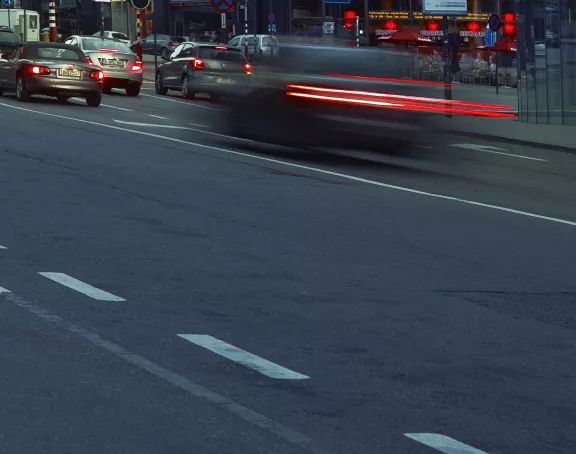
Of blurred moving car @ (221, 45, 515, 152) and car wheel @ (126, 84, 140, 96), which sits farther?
car wheel @ (126, 84, 140, 96)

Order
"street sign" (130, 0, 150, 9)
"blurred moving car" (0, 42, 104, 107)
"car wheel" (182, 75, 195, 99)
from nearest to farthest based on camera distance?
"blurred moving car" (0, 42, 104, 107)
"car wheel" (182, 75, 195, 99)
"street sign" (130, 0, 150, 9)

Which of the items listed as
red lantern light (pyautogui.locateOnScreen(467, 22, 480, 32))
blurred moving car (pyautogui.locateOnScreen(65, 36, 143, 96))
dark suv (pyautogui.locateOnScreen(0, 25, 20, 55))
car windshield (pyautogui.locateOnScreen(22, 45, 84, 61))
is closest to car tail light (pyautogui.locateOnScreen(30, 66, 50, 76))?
car windshield (pyautogui.locateOnScreen(22, 45, 84, 61))

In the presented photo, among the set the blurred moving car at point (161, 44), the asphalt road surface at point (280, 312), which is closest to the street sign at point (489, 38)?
the blurred moving car at point (161, 44)

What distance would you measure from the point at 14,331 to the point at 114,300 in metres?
1.12

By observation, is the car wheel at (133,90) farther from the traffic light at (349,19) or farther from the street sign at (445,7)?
the traffic light at (349,19)

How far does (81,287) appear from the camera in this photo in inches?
354

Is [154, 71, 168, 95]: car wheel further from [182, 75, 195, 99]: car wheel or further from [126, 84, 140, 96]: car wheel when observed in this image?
[182, 75, 195, 99]: car wheel

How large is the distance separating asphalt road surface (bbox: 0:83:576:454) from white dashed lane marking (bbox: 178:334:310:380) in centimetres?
2

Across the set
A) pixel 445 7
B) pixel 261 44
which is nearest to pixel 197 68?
pixel 445 7

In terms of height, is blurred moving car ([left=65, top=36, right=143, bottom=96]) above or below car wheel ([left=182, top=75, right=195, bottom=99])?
above

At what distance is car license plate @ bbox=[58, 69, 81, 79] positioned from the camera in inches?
1235

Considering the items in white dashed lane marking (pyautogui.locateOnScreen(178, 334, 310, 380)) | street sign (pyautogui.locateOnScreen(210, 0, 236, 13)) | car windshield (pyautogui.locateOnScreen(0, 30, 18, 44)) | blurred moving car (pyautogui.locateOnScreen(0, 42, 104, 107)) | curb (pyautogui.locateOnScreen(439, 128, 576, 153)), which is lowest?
curb (pyautogui.locateOnScreen(439, 128, 576, 153))

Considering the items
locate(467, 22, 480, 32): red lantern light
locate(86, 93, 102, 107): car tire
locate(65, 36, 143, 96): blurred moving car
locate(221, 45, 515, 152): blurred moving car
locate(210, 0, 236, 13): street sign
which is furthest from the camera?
locate(467, 22, 480, 32): red lantern light

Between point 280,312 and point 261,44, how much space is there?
39.1 meters
